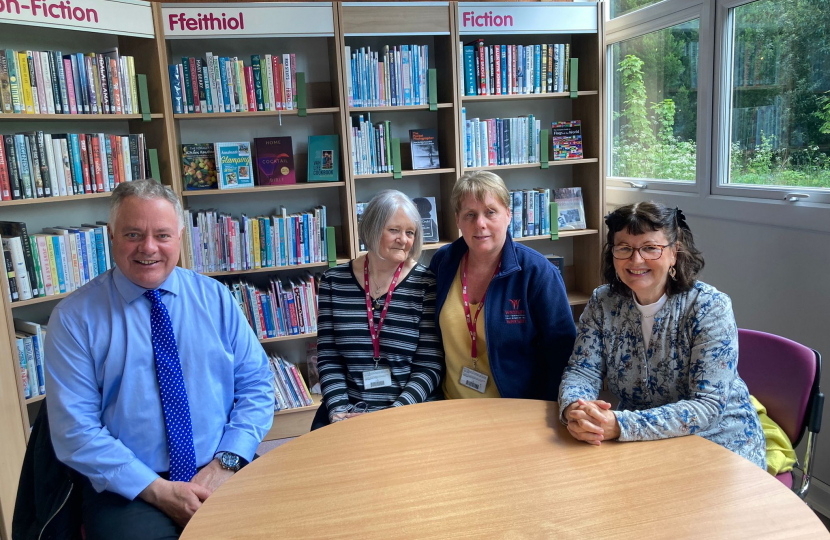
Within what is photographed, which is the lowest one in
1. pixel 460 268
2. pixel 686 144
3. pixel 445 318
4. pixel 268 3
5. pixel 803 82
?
pixel 445 318

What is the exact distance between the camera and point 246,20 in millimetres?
3197

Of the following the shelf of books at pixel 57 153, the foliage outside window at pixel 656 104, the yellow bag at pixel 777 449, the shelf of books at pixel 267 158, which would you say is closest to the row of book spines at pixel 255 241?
the shelf of books at pixel 267 158

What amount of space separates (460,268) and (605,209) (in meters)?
2.12

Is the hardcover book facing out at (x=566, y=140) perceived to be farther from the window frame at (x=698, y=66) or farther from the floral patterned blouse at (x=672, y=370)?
the floral patterned blouse at (x=672, y=370)

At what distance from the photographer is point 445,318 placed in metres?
2.09

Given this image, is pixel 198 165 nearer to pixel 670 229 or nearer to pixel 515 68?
pixel 515 68

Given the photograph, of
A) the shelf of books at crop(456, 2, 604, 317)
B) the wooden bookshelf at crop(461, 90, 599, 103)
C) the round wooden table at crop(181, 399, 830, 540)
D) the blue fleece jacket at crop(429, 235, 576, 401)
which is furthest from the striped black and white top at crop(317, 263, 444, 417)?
the wooden bookshelf at crop(461, 90, 599, 103)

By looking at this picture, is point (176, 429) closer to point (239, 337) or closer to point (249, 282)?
point (239, 337)

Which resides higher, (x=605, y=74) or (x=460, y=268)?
(x=605, y=74)

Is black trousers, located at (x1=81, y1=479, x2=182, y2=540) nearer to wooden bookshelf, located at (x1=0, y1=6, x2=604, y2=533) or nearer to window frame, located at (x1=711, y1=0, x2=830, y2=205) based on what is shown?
wooden bookshelf, located at (x1=0, y1=6, x2=604, y2=533)

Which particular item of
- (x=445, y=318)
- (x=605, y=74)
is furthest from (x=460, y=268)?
(x=605, y=74)

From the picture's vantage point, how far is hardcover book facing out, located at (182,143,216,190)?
132 inches

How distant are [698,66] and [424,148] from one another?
1.54 m

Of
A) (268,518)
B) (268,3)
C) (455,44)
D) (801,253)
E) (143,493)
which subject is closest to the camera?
(268,518)
